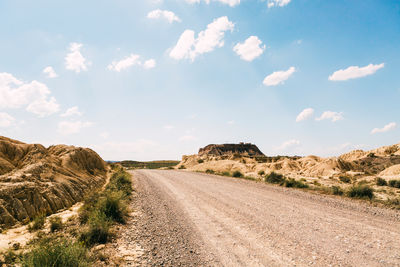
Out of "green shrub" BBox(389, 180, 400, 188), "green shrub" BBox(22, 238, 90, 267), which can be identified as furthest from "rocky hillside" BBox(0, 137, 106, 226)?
"green shrub" BBox(389, 180, 400, 188)

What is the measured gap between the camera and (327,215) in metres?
8.36

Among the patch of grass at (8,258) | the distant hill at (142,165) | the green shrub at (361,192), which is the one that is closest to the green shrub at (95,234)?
the patch of grass at (8,258)

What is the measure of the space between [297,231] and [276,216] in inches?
65.7

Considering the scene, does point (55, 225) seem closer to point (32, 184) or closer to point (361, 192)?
point (32, 184)

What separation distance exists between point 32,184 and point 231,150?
11201 centimetres

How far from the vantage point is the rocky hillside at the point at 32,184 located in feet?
25.0

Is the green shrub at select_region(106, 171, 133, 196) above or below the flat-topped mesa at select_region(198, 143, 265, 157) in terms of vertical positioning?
below

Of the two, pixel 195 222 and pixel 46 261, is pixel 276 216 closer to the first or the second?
pixel 195 222

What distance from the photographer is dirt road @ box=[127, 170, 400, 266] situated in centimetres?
489

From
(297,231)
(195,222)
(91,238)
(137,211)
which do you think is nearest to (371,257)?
(297,231)

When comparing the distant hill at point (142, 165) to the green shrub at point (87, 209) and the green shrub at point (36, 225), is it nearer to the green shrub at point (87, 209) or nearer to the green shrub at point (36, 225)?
the green shrub at point (87, 209)

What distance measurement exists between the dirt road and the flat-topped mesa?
10127 centimetres

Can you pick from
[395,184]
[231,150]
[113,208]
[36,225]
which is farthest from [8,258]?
[231,150]

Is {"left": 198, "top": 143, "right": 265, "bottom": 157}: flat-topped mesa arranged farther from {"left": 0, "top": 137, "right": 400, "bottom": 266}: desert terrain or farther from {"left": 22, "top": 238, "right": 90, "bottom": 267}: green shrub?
{"left": 22, "top": 238, "right": 90, "bottom": 267}: green shrub
